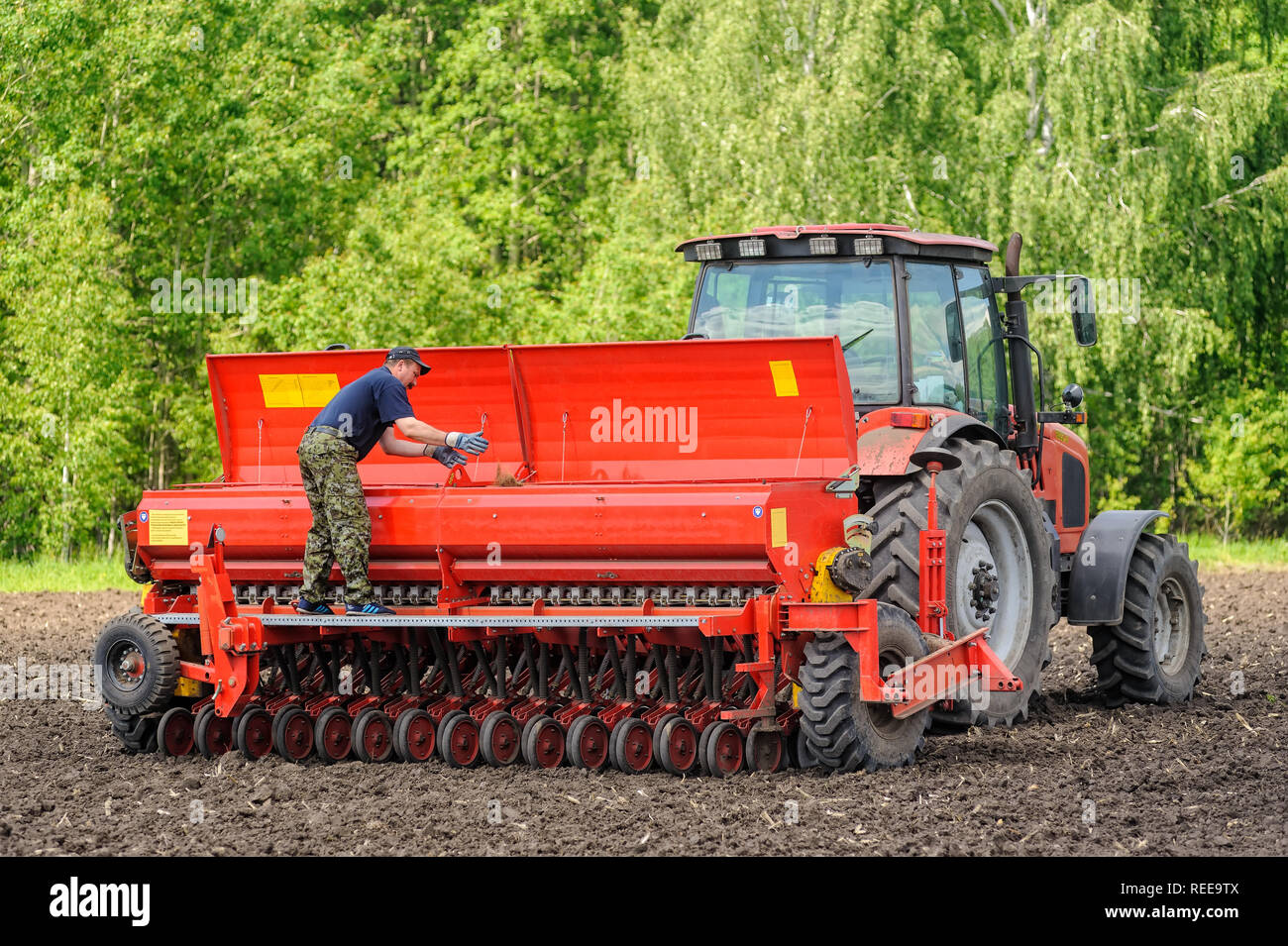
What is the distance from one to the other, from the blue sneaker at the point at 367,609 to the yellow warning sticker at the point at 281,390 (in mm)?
1500

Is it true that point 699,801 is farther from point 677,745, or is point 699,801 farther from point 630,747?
point 630,747

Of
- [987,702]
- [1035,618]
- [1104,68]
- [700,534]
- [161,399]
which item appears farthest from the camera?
[161,399]

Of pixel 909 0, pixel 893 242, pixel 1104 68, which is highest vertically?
pixel 909 0

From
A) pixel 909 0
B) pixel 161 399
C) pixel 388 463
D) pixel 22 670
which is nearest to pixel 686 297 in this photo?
pixel 909 0

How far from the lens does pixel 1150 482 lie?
95.8 ft

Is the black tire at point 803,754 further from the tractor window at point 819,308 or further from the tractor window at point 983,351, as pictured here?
the tractor window at point 983,351

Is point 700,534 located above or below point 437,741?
above

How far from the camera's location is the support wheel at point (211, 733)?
8719 millimetres

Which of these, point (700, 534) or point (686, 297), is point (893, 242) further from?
point (686, 297)

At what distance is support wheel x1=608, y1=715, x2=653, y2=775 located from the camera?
796cm

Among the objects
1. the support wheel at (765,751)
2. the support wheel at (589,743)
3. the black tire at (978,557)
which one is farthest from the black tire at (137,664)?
the black tire at (978,557)

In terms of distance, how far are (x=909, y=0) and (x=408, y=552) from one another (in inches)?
783

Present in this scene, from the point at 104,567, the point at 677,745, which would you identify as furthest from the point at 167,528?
the point at 104,567

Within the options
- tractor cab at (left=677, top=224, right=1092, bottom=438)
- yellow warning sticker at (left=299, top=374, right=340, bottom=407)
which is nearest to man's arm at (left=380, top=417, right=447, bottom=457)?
yellow warning sticker at (left=299, top=374, right=340, bottom=407)
